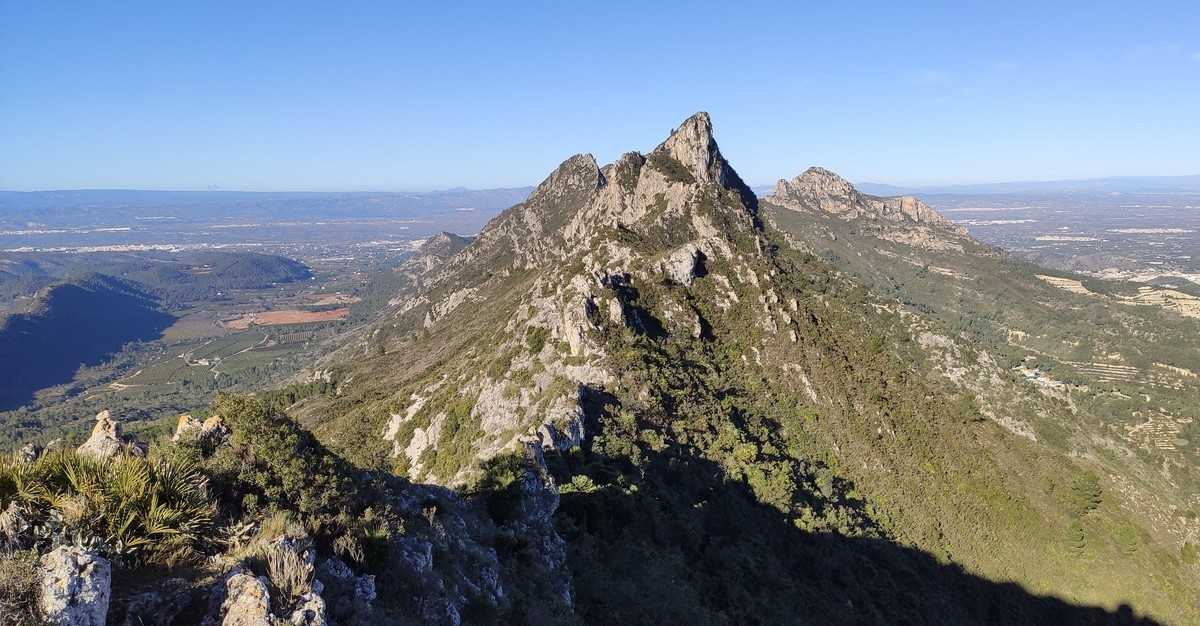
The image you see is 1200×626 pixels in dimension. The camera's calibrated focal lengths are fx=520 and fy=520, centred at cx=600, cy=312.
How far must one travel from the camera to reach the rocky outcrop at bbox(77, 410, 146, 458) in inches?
520

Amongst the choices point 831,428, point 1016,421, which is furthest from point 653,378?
point 1016,421

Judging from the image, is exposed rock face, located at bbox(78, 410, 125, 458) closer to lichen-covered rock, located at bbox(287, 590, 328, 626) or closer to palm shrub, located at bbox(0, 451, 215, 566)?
palm shrub, located at bbox(0, 451, 215, 566)

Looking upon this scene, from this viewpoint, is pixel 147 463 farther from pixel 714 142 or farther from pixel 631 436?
pixel 714 142

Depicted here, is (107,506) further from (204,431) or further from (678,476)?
(678,476)

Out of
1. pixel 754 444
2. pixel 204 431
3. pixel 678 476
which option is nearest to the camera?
pixel 204 431

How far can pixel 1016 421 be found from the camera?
204ft

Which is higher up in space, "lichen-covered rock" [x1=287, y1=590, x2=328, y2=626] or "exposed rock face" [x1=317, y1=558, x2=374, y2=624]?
"lichen-covered rock" [x1=287, y1=590, x2=328, y2=626]

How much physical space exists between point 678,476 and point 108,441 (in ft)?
108

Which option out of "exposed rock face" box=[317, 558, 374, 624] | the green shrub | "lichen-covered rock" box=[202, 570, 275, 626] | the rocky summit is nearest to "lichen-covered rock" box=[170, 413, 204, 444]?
the rocky summit

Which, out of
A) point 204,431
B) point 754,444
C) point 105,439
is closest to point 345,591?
point 204,431

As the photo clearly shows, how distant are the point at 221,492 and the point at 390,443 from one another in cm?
4759

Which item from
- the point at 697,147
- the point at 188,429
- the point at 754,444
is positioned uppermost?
the point at 697,147

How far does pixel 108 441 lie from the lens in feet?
44.9

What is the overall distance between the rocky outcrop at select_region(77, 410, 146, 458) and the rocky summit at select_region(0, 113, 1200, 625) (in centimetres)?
130
